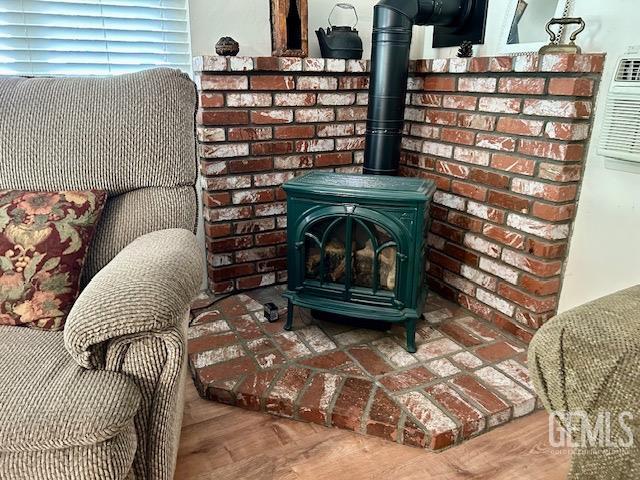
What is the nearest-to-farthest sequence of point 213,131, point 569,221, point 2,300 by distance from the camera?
point 2,300 → point 569,221 → point 213,131

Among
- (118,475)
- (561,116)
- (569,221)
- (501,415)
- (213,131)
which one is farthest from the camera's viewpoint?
(213,131)

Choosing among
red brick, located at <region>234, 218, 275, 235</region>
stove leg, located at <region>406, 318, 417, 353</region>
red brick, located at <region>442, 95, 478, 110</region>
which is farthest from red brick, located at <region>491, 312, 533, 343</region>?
red brick, located at <region>234, 218, 275, 235</region>

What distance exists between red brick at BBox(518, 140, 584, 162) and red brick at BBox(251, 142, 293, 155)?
1.02 metres

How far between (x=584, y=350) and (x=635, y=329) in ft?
0.30

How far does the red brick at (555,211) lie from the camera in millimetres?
1690

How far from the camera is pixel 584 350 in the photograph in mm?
861

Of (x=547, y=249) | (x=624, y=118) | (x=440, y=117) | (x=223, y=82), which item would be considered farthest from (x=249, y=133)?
(x=624, y=118)

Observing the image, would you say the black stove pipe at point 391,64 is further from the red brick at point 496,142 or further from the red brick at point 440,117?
the red brick at point 496,142

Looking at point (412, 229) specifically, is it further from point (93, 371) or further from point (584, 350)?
point (93, 371)

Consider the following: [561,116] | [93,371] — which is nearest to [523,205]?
[561,116]

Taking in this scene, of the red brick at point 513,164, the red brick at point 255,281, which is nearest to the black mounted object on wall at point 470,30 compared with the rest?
the red brick at point 513,164

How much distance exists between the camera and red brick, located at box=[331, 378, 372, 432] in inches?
58.8

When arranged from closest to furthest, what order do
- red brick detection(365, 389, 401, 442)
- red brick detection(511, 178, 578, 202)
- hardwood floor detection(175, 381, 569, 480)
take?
hardwood floor detection(175, 381, 569, 480) < red brick detection(365, 389, 401, 442) < red brick detection(511, 178, 578, 202)

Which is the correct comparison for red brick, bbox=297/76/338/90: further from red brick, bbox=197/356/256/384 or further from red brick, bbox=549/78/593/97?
red brick, bbox=197/356/256/384
